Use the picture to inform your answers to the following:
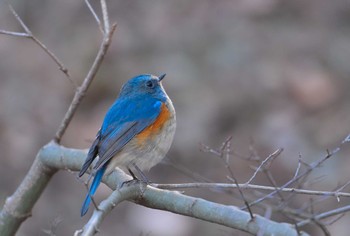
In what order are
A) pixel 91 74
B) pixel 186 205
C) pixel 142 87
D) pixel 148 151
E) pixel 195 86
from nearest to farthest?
pixel 186 205 → pixel 91 74 → pixel 148 151 → pixel 142 87 → pixel 195 86

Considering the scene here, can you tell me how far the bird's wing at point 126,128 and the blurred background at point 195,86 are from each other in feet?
7.24

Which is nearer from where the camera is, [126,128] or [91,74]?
[91,74]

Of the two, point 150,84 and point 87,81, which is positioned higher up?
point 150,84

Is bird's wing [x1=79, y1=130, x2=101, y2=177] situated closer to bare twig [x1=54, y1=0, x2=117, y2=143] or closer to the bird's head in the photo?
bare twig [x1=54, y1=0, x2=117, y2=143]

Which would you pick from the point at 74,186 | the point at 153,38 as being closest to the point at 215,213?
the point at 74,186

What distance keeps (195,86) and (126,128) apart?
11.1 feet

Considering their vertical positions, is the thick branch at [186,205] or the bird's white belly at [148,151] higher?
the bird's white belly at [148,151]

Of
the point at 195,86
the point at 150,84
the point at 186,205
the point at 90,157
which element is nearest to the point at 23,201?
the point at 90,157

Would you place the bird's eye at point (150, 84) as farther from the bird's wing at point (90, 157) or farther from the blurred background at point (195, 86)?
the blurred background at point (195, 86)

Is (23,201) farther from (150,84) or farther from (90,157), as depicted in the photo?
(150,84)

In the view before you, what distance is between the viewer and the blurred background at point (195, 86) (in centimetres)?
646

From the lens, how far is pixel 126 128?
13.3ft

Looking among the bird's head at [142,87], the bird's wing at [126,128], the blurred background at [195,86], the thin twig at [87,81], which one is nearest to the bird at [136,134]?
the bird's wing at [126,128]

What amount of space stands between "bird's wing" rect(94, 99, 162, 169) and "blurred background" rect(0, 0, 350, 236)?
221cm
